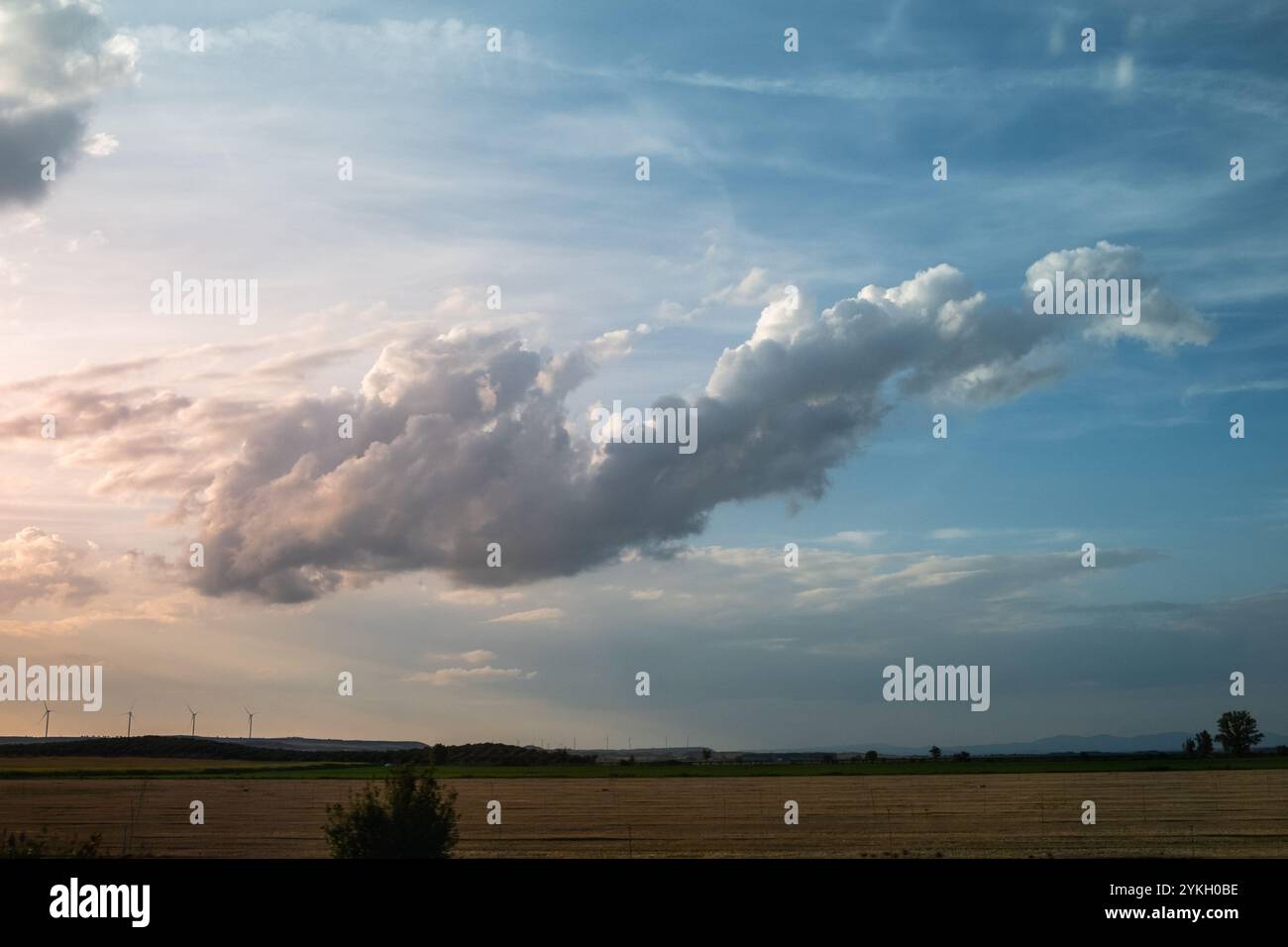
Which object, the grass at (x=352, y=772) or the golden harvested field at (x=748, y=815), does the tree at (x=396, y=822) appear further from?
the grass at (x=352, y=772)

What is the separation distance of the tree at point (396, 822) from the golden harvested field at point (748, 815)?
21.0m

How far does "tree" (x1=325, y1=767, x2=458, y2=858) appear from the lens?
124 ft

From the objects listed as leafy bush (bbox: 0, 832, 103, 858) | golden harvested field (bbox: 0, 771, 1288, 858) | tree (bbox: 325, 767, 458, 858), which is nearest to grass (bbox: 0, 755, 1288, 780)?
golden harvested field (bbox: 0, 771, 1288, 858)

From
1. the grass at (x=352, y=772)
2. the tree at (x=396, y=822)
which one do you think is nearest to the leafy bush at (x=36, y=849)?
the tree at (x=396, y=822)

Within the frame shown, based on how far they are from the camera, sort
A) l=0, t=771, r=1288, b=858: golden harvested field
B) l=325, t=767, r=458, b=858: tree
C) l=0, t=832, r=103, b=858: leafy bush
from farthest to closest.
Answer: l=0, t=771, r=1288, b=858: golden harvested field
l=325, t=767, r=458, b=858: tree
l=0, t=832, r=103, b=858: leafy bush

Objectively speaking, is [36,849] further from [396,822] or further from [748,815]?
[748,815]

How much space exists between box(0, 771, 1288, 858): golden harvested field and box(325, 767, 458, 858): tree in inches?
826

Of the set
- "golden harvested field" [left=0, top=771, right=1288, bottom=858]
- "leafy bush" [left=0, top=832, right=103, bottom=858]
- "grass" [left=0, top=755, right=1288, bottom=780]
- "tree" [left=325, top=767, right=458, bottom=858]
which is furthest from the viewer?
"grass" [left=0, top=755, right=1288, bottom=780]

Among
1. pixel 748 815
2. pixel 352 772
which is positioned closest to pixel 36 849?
pixel 748 815

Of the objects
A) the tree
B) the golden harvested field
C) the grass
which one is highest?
the tree

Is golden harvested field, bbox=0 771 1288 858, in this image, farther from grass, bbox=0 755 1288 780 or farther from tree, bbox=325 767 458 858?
tree, bbox=325 767 458 858

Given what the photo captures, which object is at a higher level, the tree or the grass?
the tree

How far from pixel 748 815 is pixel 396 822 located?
5412cm
